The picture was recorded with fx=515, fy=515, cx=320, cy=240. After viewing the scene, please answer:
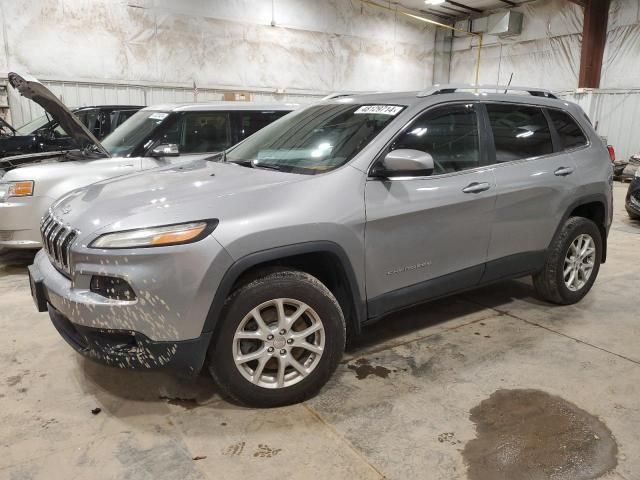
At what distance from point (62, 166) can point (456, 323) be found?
3.90 m

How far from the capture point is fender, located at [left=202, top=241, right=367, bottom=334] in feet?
7.66

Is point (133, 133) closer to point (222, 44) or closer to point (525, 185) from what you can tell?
point (525, 185)

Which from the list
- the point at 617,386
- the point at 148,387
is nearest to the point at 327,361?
the point at 148,387

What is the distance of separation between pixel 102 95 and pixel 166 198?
33.0 feet

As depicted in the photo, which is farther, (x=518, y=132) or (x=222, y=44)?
(x=222, y=44)

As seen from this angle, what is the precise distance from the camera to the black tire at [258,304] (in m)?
2.42

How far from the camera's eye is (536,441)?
2.41m

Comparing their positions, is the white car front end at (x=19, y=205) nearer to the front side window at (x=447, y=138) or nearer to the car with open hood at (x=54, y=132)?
the car with open hood at (x=54, y=132)

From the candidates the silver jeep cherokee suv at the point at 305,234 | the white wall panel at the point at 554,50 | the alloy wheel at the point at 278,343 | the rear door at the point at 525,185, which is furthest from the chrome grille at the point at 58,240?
the white wall panel at the point at 554,50

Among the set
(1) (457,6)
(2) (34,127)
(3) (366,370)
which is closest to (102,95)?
(2) (34,127)

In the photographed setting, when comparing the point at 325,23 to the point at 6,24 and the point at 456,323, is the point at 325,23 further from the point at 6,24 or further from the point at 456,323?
the point at 456,323

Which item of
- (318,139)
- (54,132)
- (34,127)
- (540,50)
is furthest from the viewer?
(540,50)

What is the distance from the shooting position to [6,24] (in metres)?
10.0

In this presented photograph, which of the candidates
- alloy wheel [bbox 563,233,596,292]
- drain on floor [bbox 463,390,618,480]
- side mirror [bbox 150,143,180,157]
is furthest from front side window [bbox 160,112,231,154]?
drain on floor [bbox 463,390,618,480]
